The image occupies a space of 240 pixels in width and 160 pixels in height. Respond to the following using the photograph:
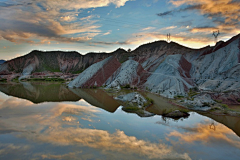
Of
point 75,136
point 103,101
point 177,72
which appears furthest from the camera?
point 177,72

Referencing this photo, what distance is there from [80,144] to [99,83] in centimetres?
3703

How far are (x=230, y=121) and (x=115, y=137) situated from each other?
1258 cm

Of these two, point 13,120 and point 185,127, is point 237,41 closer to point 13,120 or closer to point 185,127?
point 185,127

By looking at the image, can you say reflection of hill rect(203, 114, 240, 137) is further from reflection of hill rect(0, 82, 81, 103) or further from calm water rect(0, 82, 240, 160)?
reflection of hill rect(0, 82, 81, 103)

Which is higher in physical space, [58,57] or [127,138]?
[58,57]

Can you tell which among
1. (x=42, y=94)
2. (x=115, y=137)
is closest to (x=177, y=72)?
(x=42, y=94)

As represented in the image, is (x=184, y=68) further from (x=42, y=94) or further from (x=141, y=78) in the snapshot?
(x=42, y=94)

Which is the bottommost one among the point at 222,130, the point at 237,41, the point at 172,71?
the point at 222,130

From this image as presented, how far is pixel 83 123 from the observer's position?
17.1 meters

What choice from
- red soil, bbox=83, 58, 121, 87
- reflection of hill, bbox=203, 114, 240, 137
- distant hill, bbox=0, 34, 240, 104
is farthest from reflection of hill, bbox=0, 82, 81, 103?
reflection of hill, bbox=203, 114, 240, 137

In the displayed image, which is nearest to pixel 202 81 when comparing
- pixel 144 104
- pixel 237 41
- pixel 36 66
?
pixel 237 41

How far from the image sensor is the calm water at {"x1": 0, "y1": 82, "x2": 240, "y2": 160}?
11367mm

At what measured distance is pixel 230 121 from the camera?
18484 millimetres

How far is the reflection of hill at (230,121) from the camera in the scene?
54.0ft
